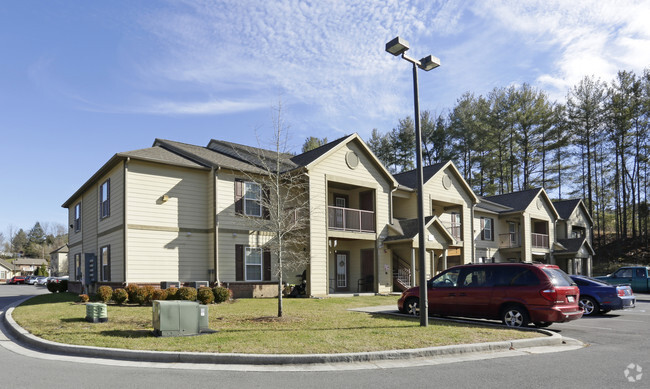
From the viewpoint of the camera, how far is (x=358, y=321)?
1308 cm

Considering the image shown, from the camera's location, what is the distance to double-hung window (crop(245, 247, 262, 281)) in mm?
22206

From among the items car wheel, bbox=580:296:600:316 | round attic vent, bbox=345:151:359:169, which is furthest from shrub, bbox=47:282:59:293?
car wheel, bbox=580:296:600:316

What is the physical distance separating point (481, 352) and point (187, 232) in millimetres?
14995

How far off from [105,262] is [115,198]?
125 inches

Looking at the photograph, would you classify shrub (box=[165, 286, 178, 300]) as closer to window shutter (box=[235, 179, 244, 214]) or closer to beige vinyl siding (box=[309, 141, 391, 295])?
window shutter (box=[235, 179, 244, 214])

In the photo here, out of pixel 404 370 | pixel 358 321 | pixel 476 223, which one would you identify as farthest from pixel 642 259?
pixel 404 370

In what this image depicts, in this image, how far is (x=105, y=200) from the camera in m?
22.4

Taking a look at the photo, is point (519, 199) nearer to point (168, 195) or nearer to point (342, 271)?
point (342, 271)

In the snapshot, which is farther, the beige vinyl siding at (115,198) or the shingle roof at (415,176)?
the shingle roof at (415,176)

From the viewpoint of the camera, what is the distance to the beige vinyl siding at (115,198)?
20156 mm

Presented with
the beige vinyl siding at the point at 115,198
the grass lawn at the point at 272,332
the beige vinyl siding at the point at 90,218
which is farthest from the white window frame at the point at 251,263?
the beige vinyl siding at the point at 90,218

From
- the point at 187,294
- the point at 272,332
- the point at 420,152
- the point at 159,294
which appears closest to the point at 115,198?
the point at 159,294

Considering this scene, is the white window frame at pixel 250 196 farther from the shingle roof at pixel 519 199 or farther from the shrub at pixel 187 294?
the shingle roof at pixel 519 199

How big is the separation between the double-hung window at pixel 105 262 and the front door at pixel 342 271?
11560mm
